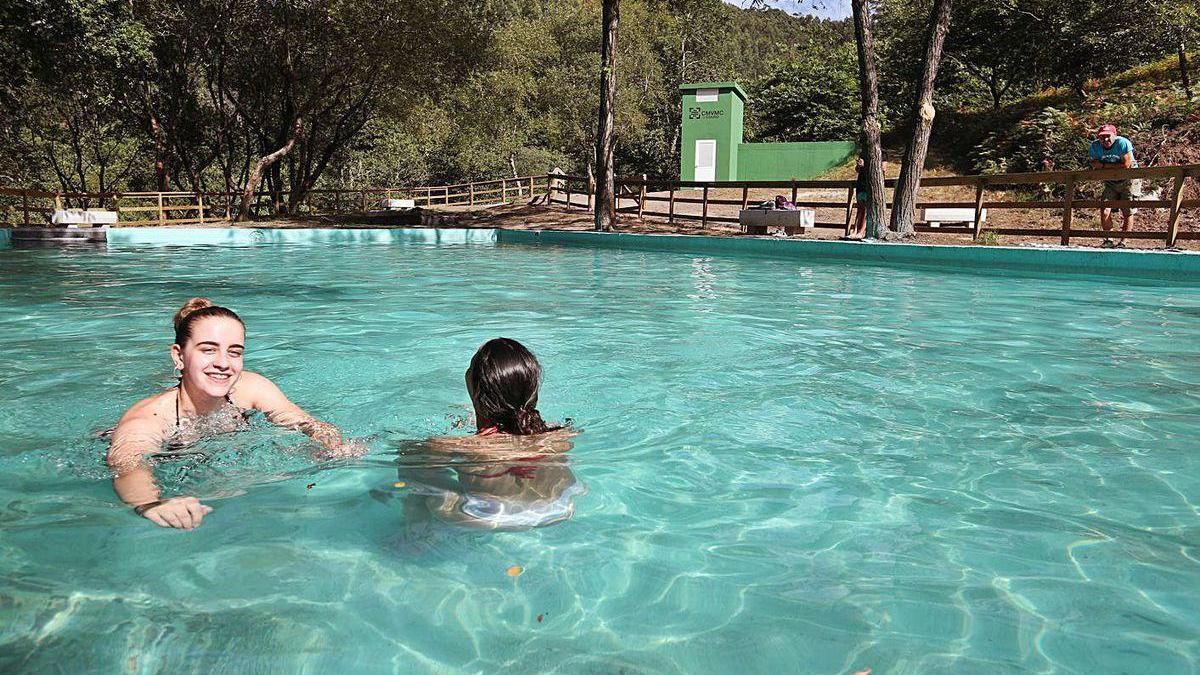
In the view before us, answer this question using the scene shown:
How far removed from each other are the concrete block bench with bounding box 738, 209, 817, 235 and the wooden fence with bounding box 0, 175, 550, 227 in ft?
40.4

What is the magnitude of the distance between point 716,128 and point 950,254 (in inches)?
598

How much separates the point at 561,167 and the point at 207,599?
54.0 m

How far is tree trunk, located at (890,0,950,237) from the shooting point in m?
14.1

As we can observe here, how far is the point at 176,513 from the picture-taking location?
115 inches

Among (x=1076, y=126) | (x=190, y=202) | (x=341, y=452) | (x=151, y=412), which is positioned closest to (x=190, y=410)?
(x=151, y=412)

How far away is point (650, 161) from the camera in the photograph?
50031 millimetres

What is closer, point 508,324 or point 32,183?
point 508,324

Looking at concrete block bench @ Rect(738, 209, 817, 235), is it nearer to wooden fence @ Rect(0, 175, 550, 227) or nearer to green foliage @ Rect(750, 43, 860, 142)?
wooden fence @ Rect(0, 175, 550, 227)

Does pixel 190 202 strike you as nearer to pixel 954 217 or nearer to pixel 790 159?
pixel 790 159

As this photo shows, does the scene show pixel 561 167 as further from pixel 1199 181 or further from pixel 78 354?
pixel 78 354

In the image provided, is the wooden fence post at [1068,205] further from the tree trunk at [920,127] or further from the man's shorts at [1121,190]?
the tree trunk at [920,127]

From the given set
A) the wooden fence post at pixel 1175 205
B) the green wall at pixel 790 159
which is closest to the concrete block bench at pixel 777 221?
the wooden fence post at pixel 1175 205

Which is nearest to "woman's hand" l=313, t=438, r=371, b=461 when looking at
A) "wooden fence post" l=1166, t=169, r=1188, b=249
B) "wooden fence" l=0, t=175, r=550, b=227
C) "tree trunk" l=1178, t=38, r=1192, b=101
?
"wooden fence post" l=1166, t=169, r=1188, b=249

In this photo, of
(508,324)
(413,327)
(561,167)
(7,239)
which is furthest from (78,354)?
(561,167)
